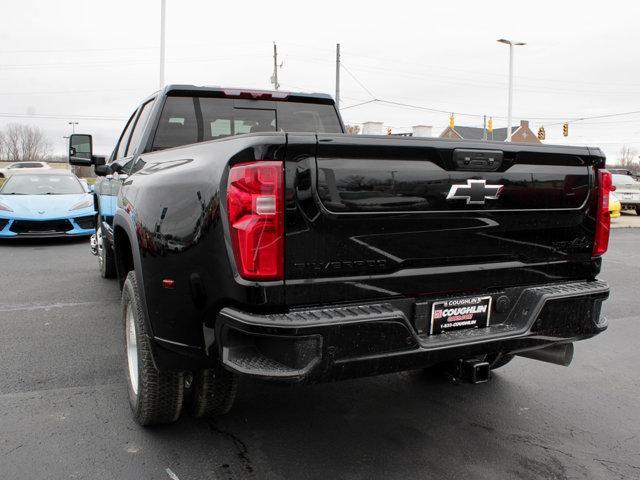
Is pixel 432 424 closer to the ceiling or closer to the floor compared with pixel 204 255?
closer to the floor

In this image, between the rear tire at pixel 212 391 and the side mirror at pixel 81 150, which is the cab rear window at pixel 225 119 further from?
the rear tire at pixel 212 391

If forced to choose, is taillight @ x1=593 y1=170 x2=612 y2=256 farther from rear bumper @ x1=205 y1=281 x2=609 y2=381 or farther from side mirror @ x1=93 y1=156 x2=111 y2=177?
side mirror @ x1=93 y1=156 x2=111 y2=177

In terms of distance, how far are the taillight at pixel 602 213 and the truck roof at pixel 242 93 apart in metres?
2.60

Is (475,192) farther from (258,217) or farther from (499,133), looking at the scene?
(499,133)

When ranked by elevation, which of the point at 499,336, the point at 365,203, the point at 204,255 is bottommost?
the point at 499,336

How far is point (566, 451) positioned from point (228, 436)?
180cm

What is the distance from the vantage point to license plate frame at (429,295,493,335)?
2516 millimetres

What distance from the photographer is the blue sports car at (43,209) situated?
9.73 metres

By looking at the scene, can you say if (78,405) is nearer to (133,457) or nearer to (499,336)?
(133,457)

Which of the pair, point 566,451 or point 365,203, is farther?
point 566,451

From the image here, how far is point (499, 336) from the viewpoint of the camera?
2.56 meters

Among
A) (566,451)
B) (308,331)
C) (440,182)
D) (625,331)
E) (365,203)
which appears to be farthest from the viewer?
(625,331)

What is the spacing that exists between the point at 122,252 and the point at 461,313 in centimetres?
220

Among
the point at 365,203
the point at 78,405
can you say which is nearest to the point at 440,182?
the point at 365,203
